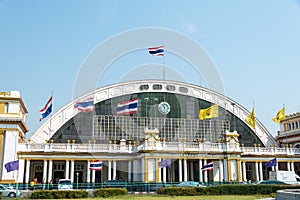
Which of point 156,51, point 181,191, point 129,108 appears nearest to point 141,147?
point 129,108

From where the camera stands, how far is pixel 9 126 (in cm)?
4850

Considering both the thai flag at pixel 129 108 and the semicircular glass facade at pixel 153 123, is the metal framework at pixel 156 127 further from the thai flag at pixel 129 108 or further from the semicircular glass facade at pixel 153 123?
the thai flag at pixel 129 108

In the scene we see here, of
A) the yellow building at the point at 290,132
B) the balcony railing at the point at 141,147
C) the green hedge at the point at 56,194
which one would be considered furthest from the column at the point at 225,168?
the green hedge at the point at 56,194

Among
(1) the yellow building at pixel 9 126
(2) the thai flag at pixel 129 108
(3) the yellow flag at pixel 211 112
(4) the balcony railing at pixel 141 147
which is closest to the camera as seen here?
(1) the yellow building at pixel 9 126

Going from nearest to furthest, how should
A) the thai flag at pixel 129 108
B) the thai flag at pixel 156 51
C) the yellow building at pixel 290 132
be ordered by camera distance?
1. the thai flag at pixel 156 51
2. the thai flag at pixel 129 108
3. the yellow building at pixel 290 132

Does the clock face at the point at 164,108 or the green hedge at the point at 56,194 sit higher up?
the clock face at the point at 164,108

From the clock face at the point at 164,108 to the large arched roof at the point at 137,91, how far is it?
9.88 feet

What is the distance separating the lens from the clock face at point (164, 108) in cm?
6364

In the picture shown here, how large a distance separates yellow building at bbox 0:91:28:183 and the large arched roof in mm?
9435

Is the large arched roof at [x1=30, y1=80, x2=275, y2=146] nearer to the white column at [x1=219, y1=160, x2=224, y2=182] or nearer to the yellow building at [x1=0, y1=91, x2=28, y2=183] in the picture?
the yellow building at [x1=0, y1=91, x2=28, y2=183]

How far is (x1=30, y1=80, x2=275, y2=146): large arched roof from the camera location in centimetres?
5972

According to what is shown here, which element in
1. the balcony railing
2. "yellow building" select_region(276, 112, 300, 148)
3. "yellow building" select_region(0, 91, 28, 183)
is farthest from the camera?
"yellow building" select_region(276, 112, 300, 148)

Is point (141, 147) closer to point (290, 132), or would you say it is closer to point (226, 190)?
point (226, 190)

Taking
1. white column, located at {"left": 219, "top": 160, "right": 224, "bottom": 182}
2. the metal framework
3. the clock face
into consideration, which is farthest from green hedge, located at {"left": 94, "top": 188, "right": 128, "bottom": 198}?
the clock face
